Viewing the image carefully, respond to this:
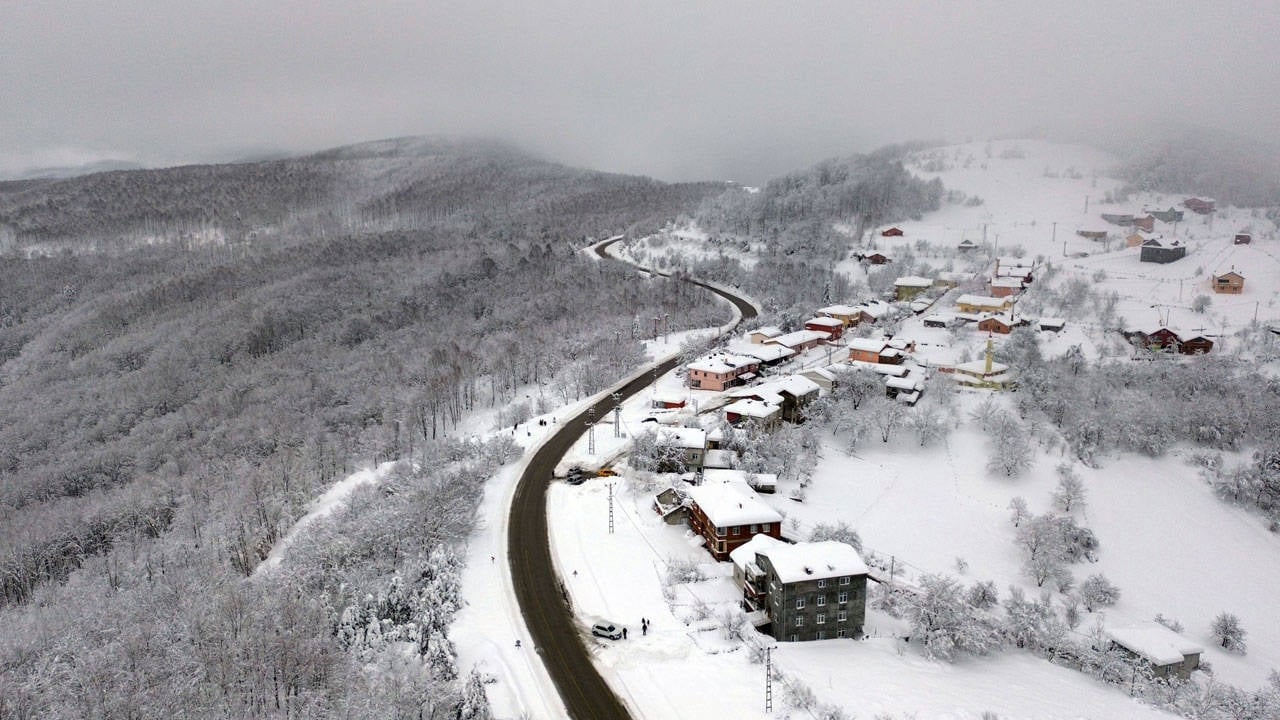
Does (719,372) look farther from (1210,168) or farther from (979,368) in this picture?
(1210,168)

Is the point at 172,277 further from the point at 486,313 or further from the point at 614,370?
the point at 614,370

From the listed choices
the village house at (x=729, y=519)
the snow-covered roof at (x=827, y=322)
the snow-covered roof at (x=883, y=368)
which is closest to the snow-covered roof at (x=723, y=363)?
the snow-covered roof at (x=883, y=368)

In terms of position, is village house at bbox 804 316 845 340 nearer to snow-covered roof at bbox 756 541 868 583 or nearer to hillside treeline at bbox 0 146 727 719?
hillside treeline at bbox 0 146 727 719

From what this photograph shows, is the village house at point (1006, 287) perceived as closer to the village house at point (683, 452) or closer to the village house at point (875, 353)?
the village house at point (875, 353)

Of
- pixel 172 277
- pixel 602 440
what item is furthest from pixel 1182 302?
pixel 172 277

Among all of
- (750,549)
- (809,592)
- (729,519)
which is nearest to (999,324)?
(729,519)

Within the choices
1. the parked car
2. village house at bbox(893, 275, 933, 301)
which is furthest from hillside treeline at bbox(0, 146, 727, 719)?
village house at bbox(893, 275, 933, 301)

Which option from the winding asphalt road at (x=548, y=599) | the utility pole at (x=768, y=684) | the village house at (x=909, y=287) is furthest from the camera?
the village house at (x=909, y=287)
